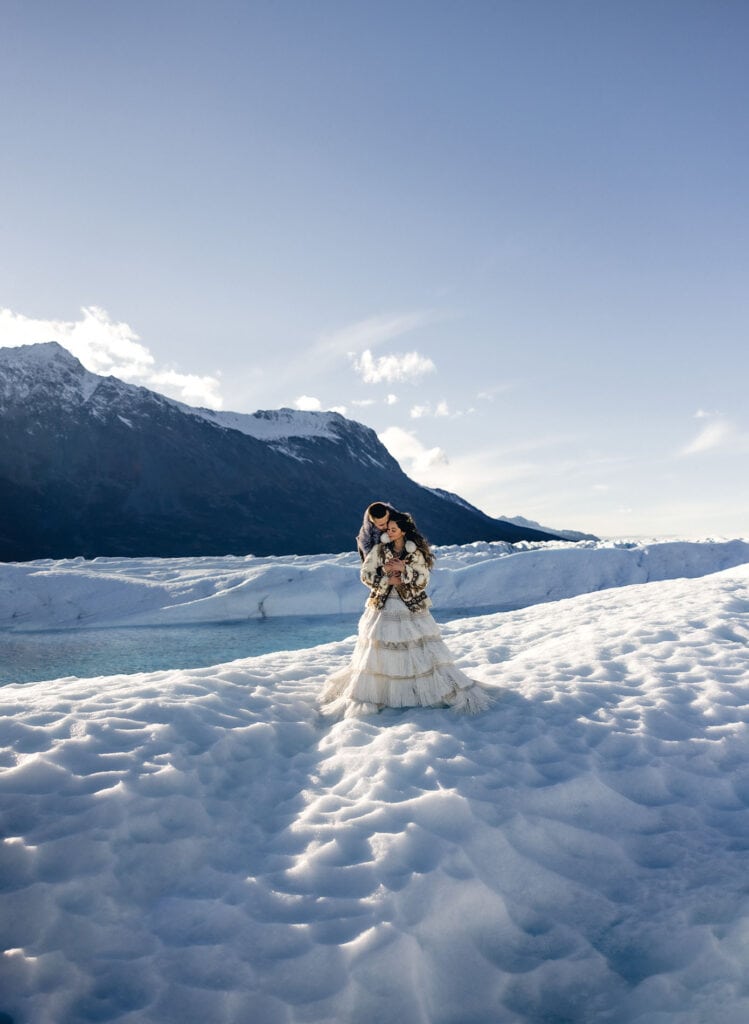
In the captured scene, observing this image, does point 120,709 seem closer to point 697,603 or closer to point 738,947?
point 738,947

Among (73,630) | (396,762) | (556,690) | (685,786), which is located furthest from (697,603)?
(73,630)

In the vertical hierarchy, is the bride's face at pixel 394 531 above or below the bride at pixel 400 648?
above

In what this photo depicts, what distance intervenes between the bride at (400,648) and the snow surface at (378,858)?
0.75 ft

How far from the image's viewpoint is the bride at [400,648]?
5699 millimetres

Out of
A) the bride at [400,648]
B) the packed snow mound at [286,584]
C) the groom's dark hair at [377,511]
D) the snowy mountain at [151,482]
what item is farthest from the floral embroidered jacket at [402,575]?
the snowy mountain at [151,482]

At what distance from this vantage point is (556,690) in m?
5.89

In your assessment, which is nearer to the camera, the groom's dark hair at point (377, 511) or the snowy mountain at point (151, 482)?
the groom's dark hair at point (377, 511)

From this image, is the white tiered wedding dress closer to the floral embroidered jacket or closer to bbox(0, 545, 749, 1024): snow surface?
the floral embroidered jacket

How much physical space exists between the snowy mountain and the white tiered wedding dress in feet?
245

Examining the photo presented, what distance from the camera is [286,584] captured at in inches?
899

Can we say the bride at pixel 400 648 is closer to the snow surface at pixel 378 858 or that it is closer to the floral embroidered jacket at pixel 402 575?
the floral embroidered jacket at pixel 402 575

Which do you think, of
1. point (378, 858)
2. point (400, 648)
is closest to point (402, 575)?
point (400, 648)

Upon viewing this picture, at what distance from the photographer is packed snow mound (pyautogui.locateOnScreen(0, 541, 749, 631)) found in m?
21.4

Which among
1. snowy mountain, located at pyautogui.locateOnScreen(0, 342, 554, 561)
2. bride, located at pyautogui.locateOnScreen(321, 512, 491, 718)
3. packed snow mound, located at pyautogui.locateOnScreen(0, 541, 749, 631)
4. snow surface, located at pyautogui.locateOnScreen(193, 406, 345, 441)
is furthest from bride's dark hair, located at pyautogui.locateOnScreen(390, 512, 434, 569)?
snow surface, located at pyautogui.locateOnScreen(193, 406, 345, 441)
